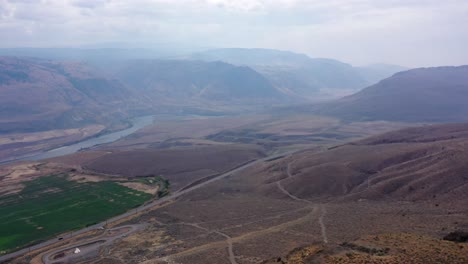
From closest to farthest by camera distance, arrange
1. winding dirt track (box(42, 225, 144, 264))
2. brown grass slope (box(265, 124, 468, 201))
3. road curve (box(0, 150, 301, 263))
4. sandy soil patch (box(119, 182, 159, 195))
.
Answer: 1. winding dirt track (box(42, 225, 144, 264))
2. road curve (box(0, 150, 301, 263))
3. brown grass slope (box(265, 124, 468, 201))
4. sandy soil patch (box(119, 182, 159, 195))

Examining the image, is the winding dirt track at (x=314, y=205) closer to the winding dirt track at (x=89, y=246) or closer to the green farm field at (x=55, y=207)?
the green farm field at (x=55, y=207)

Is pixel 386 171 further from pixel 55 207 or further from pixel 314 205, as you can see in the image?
pixel 55 207

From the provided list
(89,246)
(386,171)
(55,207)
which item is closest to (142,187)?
(55,207)

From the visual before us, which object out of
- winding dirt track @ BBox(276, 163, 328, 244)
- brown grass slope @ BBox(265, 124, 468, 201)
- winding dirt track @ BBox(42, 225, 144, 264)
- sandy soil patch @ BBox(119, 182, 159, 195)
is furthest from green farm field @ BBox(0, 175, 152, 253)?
brown grass slope @ BBox(265, 124, 468, 201)

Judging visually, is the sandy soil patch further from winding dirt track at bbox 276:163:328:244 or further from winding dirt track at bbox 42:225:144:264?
winding dirt track at bbox 276:163:328:244

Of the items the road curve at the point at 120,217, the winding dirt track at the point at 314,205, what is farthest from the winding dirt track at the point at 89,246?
the winding dirt track at the point at 314,205

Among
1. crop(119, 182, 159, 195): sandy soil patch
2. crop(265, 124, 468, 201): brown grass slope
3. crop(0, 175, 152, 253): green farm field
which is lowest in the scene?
crop(0, 175, 152, 253): green farm field
